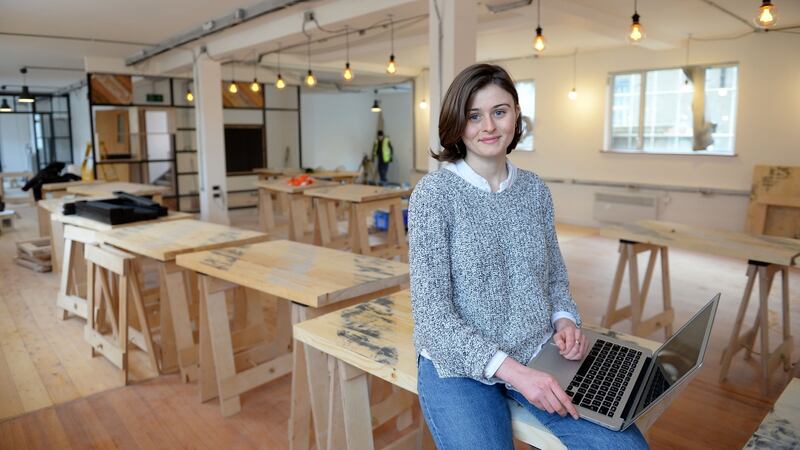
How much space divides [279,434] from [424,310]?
5.04ft

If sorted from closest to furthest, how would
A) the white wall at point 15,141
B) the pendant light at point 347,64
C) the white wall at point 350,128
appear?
the pendant light at point 347,64, the white wall at point 350,128, the white wall at point 15,141

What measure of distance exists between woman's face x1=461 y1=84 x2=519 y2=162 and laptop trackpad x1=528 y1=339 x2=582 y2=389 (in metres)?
0.52

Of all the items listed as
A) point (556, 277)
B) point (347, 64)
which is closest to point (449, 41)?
point (347, 64)

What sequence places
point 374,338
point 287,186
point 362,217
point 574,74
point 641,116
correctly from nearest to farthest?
point 374,338, point 362,217, point 287,186, point 641,116, point 574,74

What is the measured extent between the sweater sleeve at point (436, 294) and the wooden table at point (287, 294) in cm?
71

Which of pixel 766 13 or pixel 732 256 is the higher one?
pixel 766 13

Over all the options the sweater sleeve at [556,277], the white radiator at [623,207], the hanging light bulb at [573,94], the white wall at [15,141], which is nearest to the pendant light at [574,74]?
the hanging light bulb at [573,94]

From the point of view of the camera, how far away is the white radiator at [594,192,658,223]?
761 cm

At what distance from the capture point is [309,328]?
70.6 inches

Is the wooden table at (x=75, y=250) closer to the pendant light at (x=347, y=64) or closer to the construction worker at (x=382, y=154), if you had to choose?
the pendant light at (x=347, y=64)

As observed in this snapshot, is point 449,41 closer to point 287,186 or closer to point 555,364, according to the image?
point 287,186

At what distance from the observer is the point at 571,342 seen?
143 cm

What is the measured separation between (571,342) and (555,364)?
7 centimetres

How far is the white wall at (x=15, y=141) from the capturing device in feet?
52.6
